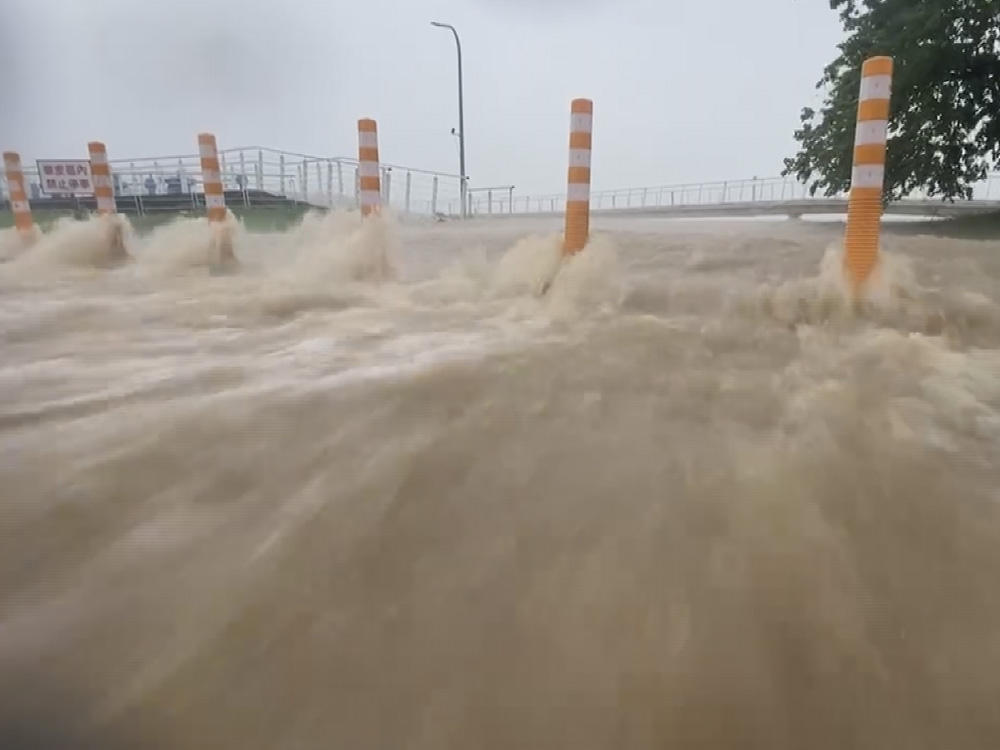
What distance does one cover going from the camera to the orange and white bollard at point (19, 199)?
20.9 ft

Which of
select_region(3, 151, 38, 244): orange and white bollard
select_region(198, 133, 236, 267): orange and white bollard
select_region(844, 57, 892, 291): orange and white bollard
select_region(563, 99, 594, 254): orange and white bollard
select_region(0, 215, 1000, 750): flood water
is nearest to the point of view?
select_region(0, 215, 1000, 750): flood water

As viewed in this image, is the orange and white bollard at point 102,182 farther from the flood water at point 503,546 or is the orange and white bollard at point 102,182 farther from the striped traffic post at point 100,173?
the flood water at point 503,546

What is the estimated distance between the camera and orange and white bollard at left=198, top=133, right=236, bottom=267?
4.76 m

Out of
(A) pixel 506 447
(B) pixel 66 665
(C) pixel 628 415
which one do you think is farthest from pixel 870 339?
(B) pixel 66 665

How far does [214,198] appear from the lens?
17.1ft

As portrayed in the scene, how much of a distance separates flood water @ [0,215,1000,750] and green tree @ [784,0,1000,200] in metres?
6.59

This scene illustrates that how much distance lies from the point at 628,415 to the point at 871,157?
6.74ft

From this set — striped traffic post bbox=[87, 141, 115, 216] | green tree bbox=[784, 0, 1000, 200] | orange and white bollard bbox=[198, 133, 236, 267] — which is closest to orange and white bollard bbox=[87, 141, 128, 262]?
striped traffic post bbox=[87, 141, 115, 216]

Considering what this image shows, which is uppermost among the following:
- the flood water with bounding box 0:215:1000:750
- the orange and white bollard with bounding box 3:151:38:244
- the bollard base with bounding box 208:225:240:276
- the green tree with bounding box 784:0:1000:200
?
the green tree with bounding box 784:0:1000:200

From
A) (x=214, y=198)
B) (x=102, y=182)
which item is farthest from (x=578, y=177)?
(x=102, y=182)

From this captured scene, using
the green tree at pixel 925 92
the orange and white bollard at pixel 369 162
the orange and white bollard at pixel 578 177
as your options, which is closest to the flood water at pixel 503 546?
the orange and white bollard at pixel 578 177

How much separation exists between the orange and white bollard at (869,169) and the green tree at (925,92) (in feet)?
17.3

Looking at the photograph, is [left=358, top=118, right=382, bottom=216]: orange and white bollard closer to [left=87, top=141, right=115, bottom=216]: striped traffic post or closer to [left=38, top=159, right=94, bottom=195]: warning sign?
[left=87, top=141, right=115, bottom=216]: striped traffic post

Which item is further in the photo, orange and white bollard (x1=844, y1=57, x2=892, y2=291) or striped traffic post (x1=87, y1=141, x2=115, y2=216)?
striped traffic post (x1=87, y1=141, x2=115, y2=216)
